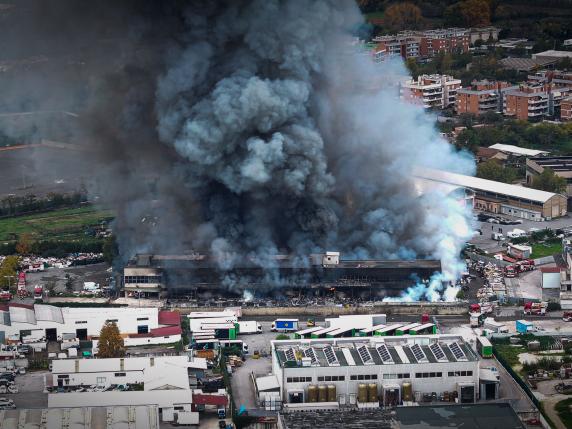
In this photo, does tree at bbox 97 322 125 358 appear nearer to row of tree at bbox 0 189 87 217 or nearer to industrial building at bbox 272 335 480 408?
industrial building at bbox 272 335 480 408

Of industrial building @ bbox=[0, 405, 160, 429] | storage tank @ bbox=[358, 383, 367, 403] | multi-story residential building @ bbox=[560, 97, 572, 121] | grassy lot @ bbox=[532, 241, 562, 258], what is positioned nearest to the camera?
industrial building @ bbox=[0, 405, 160, 429]

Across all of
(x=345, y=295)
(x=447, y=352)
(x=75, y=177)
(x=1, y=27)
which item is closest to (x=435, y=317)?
(x=345, y=295)

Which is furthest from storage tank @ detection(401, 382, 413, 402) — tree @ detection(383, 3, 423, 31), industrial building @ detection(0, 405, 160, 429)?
tree @ detection(383, 3, 423, 31)

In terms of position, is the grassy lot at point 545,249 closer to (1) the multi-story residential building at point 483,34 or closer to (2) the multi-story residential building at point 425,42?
(2) the multi-story residential building at point 425,42

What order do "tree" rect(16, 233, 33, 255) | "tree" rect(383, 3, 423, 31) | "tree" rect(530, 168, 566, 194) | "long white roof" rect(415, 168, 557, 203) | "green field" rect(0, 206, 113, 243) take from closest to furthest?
1. "tree" rect(16, 233, 33, 255)
2. "green field" rect(0, 206, 113, 243)
3. "long white roof" rect(415, 168, 557, 203)
4. "tree" rect(530, 168, 566, 194)
5. "tree" rect(383, 3, 423, 31)

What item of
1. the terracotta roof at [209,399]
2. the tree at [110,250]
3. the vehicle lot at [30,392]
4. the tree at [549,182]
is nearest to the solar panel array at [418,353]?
the terracotta roof at [209,399]

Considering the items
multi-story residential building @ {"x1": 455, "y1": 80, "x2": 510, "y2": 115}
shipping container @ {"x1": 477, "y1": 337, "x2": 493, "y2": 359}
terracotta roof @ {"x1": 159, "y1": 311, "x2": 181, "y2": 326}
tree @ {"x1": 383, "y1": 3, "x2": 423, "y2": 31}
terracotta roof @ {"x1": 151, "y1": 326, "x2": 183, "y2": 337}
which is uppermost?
tree @ {"x1": 383, "y1": 3, "x2": 423, "y2": 31}
